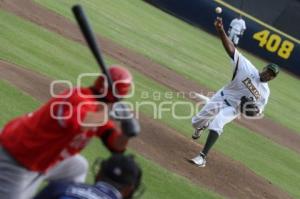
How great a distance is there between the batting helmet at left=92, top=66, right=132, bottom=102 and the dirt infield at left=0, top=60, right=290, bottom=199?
15.9 feet

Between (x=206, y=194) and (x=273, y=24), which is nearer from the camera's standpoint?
(x=206, y=194)

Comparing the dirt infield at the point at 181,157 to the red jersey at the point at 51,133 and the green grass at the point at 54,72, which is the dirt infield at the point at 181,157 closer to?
the green grass at the point at 54,72

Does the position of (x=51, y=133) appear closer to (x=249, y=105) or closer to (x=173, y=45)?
(x=249, y=105)

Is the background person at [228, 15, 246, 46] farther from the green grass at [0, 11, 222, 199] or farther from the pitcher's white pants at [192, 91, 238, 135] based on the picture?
the pitcher's white pants at [192, 91, 238, 135]

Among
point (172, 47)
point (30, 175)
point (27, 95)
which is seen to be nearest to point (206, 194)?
point (27, 95)

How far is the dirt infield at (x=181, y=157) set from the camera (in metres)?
9.59

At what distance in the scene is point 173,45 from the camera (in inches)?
811

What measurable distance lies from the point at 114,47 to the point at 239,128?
13.1 ft

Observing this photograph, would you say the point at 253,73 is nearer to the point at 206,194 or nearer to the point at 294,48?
the point at 206,194

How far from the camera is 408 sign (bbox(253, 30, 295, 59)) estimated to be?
27297mm

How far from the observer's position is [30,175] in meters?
4.68

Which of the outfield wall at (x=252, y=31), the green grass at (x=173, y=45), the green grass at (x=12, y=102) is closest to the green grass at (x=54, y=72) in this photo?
the green grass at (x=12, y=102)

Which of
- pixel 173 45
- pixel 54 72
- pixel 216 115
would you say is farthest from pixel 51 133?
pixel 173 45

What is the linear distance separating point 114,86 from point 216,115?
248 inches
